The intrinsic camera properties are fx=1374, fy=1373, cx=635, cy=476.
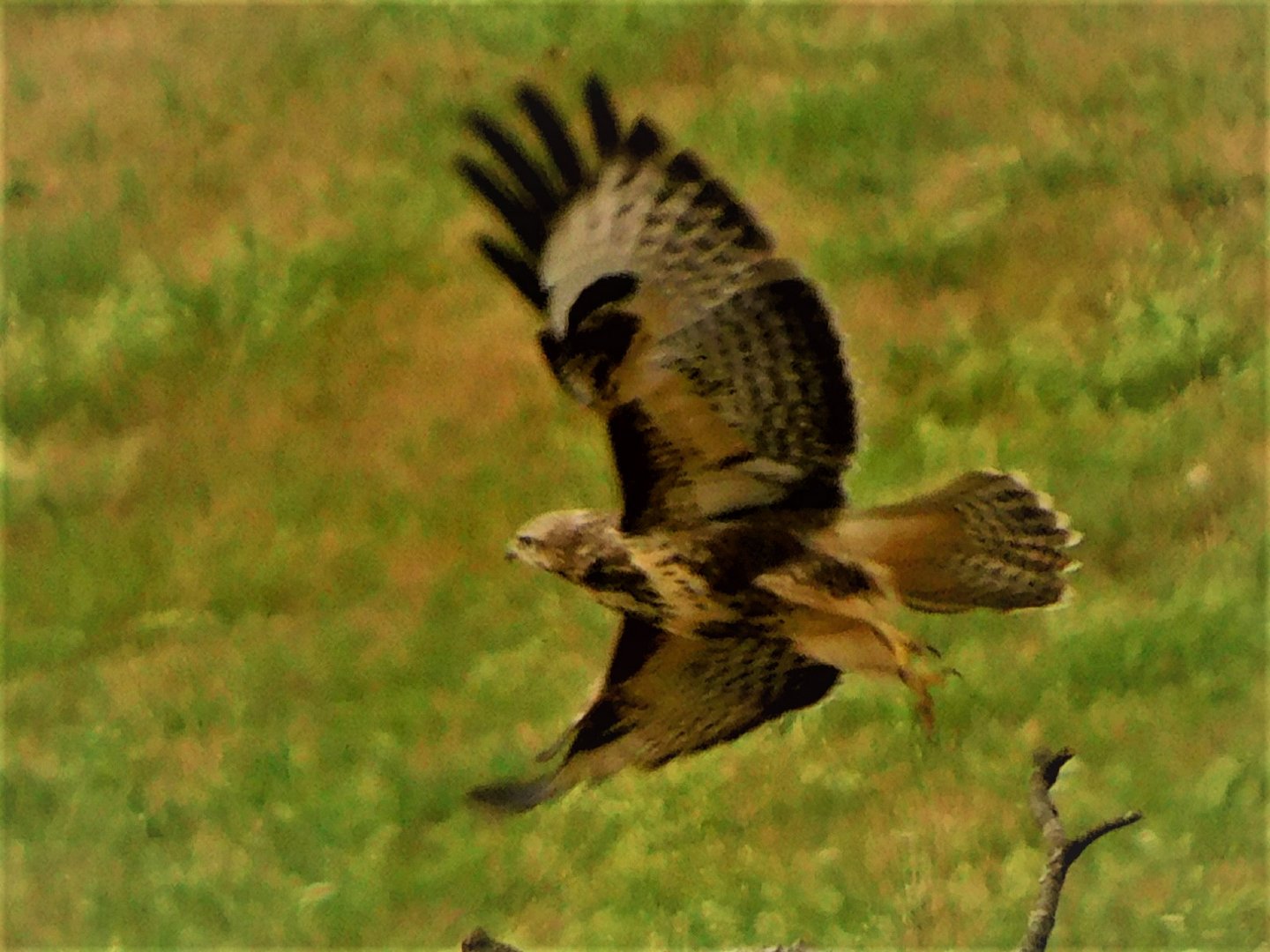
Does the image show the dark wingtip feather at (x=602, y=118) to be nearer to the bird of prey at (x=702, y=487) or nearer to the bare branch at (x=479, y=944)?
the bird of prey at (x=702, y=487)

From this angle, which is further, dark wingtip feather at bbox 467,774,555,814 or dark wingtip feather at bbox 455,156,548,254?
dark wingtip feather at bbox 467,774,555,814

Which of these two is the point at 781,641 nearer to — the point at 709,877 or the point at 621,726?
the point at 621,726

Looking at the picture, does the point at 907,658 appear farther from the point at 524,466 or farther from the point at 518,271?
the point at 524,466

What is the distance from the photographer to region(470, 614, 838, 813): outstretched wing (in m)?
0.77

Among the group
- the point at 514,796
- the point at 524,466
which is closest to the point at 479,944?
the point at 514,796

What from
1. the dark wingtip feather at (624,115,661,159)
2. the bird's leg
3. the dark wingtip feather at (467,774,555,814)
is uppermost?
the dark wingtip feather at (624,115,661,159)

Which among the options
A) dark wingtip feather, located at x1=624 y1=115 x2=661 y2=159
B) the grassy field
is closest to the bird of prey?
dark wingtip feather, located at x1=624 y1=115 x2=661 y2=159

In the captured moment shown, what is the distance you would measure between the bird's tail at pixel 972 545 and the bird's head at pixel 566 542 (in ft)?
0.43

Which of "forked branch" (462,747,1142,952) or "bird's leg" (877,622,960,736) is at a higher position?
"bird's leg" (877,622,960,736)

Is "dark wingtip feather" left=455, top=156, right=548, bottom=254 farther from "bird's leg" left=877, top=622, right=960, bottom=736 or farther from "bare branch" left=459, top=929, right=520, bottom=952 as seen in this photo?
"bare branch" left=459, top=929, right=520, bottom=952

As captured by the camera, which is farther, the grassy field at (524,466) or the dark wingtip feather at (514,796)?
the grassy field at (524,466)

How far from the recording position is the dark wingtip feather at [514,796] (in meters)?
0.76

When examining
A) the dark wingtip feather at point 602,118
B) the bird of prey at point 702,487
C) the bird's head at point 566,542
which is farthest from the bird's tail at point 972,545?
the dark wingtip feather at point 602,118

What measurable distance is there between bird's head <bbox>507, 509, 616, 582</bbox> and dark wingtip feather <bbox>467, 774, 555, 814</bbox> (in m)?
0.12
